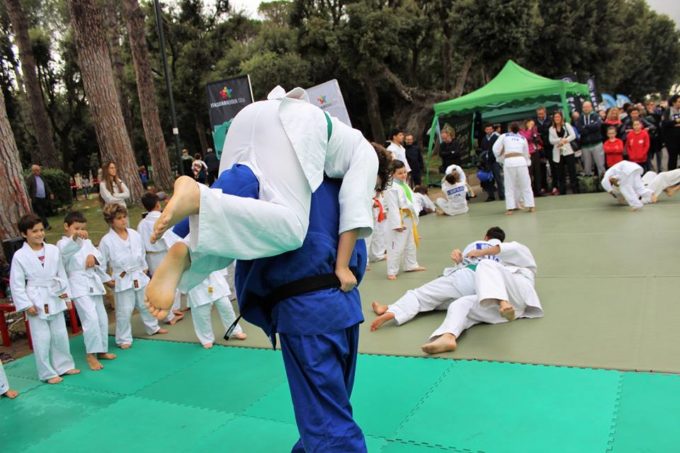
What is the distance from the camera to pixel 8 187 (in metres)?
6.96

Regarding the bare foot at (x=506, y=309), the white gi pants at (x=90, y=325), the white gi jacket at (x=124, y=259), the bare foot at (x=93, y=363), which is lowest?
the bare foot at (x=93, y=363)

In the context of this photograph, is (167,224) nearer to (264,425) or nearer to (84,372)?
(264,425)

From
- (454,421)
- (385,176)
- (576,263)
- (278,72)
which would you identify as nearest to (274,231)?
(385,176)

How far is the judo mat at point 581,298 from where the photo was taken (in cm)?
362

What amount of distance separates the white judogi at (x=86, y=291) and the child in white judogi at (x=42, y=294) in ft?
0.54

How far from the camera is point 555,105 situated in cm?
1432

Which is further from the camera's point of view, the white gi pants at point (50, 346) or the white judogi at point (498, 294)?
the white gi pants at point (50, 346)

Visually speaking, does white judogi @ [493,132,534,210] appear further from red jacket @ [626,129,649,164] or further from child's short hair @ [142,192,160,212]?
child's short hair @ [142,192,160,212]

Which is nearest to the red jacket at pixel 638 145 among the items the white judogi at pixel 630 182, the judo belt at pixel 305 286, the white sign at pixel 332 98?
the white judogi at pixel 630 182

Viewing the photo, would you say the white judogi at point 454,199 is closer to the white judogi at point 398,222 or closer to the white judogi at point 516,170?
the white judogi at point 516,170

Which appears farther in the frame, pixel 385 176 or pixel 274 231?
pixel 385 176

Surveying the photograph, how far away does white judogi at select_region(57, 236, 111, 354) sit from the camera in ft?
15.4

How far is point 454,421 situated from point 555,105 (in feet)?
43.6

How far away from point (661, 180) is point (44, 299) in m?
8.72
